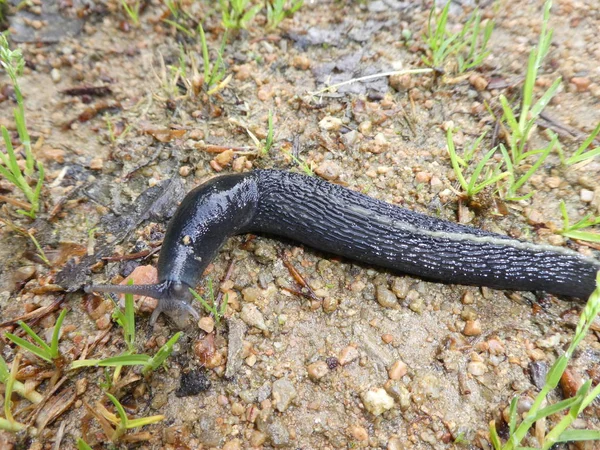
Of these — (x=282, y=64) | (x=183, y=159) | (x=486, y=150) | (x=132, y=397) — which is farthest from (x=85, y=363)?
(x=486, y=150)

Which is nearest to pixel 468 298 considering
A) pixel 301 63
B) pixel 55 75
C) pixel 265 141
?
pixel 265 141

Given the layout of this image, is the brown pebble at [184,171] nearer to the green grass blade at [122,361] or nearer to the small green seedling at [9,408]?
the green grass blade at [122,361]

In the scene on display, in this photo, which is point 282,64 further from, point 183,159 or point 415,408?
point 415,408

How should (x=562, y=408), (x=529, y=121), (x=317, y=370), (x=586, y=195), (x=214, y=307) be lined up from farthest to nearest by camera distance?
1. (x=586, y=195)
2. (x=529, y=121)
3. (x=214, y=307)
4. (x=317, y=370)
5. (x=562, y=408)

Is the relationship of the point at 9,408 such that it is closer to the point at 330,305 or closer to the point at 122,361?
the point at 122,361

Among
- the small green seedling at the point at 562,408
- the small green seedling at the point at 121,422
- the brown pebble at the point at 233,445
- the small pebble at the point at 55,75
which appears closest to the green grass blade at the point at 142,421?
the small green seedling at the point at 121,422

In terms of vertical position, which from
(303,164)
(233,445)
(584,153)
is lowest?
(233,445)
